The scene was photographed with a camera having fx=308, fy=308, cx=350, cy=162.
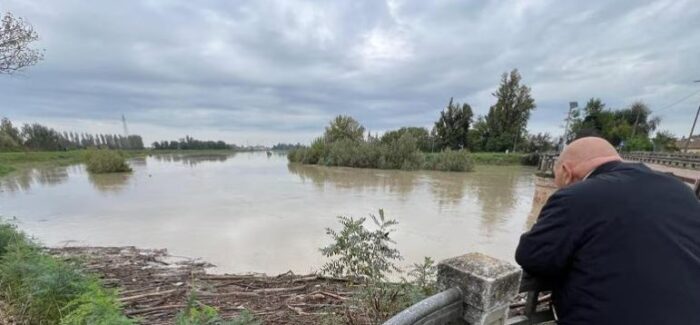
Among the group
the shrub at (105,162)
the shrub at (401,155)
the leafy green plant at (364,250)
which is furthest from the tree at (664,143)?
the shrub at (105,162)

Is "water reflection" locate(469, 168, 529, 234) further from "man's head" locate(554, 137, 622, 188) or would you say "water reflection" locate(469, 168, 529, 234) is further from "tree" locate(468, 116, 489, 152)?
"tree" locate(468, 116, 489, 152)

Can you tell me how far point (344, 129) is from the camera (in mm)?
42750

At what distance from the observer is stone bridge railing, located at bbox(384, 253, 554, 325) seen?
1.12 metres

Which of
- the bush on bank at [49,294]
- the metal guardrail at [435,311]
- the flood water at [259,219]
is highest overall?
the metal guardrail at [435,311]

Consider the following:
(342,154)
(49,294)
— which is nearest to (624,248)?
(49,294)

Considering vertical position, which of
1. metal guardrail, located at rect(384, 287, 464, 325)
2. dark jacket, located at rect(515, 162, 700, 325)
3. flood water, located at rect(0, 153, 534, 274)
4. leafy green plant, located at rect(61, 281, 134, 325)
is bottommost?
flood water, located at rect(0, 153, 534, 274)

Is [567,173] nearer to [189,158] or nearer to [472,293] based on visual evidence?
[472,293]

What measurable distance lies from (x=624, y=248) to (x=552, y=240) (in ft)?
0.64

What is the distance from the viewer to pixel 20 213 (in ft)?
35.2

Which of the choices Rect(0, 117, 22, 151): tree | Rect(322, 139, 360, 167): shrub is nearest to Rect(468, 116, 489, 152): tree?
Rect(322, 139, 360, 167): shrub

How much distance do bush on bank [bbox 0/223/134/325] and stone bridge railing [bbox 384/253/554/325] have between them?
2.48 m

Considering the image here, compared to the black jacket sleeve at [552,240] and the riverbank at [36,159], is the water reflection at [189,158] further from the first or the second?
the black jacket sleeve at [552,240]

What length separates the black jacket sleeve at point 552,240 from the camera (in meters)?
1.07

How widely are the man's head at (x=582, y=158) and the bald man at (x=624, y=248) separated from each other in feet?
0.42
